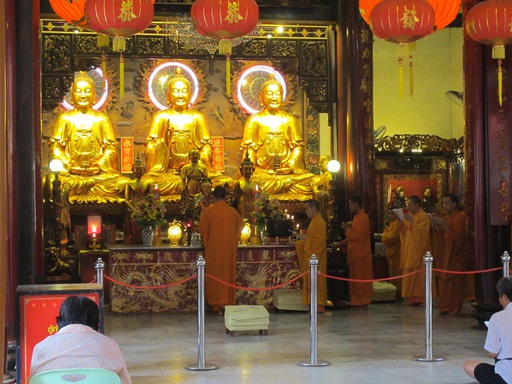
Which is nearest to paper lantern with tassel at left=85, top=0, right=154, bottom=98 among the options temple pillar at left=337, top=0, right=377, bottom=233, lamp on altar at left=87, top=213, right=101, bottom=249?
lamp on altar at left=87, top=213, right=101, bottom=249

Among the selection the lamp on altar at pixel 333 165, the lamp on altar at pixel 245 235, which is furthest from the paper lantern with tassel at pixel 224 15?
the lamp on altar at pixel 333 165

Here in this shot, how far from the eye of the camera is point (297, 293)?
10.4 metres

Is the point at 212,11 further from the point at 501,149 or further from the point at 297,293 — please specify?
the point at 297,293

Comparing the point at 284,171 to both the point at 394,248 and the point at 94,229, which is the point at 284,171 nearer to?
the point at 394,248

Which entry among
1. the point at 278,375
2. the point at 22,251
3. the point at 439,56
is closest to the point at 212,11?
the point at 22,251

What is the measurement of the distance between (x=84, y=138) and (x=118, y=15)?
6466 millimetres

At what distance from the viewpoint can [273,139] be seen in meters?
14.7

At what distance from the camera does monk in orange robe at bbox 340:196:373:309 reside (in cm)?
1059

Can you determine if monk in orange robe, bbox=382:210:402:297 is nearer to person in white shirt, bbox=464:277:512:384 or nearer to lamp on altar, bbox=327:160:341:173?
lamp on altar, bbox=327:160:341:173

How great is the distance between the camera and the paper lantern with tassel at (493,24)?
7.98m

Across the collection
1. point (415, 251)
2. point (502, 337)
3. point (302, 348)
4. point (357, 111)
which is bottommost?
point (302, 348)

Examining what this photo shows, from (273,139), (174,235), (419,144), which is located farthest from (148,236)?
(419,144)

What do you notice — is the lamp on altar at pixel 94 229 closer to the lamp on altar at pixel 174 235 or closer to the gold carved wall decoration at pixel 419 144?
the lamp on altar at pixel 174 235

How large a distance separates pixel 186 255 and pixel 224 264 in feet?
1.60
